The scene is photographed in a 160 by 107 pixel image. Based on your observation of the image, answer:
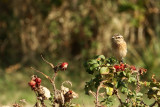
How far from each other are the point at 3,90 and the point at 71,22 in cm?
250

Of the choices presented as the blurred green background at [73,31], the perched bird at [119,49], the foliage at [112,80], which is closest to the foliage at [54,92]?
the foliage at [112,80]

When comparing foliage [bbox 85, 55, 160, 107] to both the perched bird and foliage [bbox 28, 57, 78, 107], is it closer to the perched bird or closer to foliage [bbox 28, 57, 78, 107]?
foliage [bbox 28, 57, 78, 107]

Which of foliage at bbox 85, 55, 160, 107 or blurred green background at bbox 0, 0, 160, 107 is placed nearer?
foliage at bbox 85, 55, 160, 107

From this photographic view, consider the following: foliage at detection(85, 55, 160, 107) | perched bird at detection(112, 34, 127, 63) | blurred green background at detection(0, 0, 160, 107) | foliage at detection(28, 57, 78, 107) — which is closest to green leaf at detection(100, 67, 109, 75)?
foliage at detection(85, 55, 160, 107)

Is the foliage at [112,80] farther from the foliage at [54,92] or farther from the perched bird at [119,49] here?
the perched bird at [119,49]

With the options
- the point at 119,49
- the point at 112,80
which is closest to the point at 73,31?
the point at 119,49

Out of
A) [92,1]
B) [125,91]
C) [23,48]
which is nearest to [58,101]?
[125,91]

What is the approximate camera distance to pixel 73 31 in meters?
8.88

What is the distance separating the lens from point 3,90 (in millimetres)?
7203

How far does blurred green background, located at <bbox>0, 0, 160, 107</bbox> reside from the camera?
333 inches

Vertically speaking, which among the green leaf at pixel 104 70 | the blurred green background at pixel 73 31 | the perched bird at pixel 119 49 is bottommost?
the green leaf at pixel 104 70

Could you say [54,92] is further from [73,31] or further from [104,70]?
[73,31]

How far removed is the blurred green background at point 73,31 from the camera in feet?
27.7

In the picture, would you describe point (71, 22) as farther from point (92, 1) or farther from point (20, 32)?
point (20, 32)
